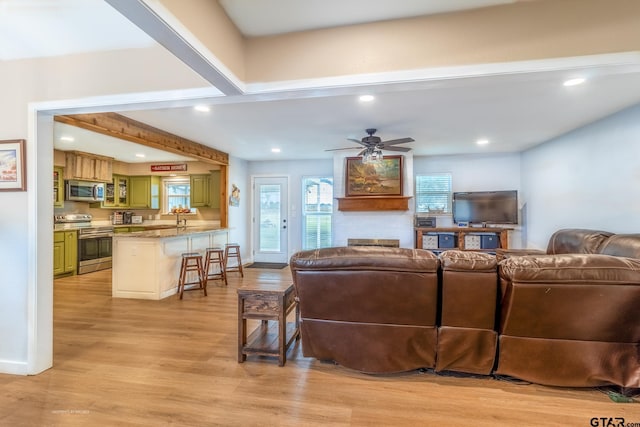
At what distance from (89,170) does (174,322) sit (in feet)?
15.4

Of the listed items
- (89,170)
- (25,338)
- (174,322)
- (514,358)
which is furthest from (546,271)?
(89,170)

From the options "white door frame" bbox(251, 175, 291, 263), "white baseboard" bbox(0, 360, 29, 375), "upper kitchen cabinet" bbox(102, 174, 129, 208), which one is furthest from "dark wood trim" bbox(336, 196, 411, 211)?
"upper kitchen cabinet" bbox(102, 174, 129, 208)

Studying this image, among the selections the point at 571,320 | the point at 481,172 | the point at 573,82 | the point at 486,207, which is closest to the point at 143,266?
the point at 571,320

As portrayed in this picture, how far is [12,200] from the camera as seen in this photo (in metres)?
2.34

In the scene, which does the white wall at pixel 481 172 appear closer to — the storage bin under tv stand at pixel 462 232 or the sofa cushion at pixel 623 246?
the storage bin under tv stand at pixel 462 232

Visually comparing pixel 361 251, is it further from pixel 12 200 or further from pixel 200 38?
pixel 12 200

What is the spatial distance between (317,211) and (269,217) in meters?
1.21

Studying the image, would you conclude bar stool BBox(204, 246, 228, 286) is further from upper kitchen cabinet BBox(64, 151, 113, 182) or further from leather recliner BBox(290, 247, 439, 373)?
upper kitchen cabinet BBox(64, 151, 113, 182)

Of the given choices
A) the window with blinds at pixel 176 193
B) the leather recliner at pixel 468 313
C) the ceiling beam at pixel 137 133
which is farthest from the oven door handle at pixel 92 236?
the leather recliner at pixel 468 313

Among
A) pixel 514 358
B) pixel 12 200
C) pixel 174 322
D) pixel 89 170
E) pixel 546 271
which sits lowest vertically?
pixel 174 322

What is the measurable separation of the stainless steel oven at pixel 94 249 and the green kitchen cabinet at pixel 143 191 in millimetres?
946

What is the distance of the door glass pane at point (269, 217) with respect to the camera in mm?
7281

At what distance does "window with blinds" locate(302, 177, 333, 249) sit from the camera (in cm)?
698

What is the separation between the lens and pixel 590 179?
4.02m
